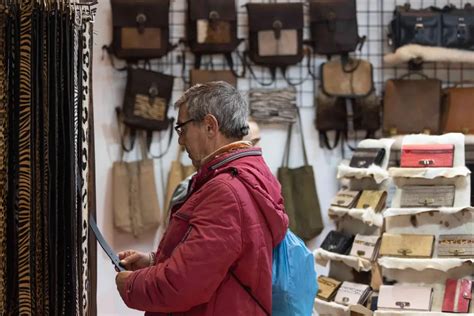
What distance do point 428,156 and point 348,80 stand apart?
149 cm

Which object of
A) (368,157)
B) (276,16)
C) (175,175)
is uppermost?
(276,16)

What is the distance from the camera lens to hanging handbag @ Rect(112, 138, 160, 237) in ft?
17.0

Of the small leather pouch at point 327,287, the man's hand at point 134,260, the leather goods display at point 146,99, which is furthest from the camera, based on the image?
the leather goods display at point 146,99

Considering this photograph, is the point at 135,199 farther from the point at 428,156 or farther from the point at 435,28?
the point at 435,28

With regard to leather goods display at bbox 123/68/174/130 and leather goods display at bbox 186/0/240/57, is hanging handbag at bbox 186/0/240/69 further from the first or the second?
leather goods display at bbox 123/68/174/130

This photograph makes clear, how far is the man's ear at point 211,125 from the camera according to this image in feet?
7.36

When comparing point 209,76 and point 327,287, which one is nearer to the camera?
point 327,287

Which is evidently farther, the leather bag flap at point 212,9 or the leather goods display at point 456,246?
the leather bag flap at point 212,9

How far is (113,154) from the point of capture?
5.30m

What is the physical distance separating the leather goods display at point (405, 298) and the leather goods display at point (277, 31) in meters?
1.97

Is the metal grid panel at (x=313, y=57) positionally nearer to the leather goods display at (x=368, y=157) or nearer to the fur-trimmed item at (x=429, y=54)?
the fur-trimmed item at (x=429, y=54)

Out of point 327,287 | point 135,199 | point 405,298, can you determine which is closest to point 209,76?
point 135,199

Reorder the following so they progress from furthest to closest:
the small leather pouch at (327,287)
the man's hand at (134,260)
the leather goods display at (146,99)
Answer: the leather goods display at (146,99), the small leather pouch at (327,287), the man's hand at (134,260)

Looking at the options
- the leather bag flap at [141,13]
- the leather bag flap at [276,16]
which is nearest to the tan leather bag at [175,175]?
the leather bag flap at [141,13]
